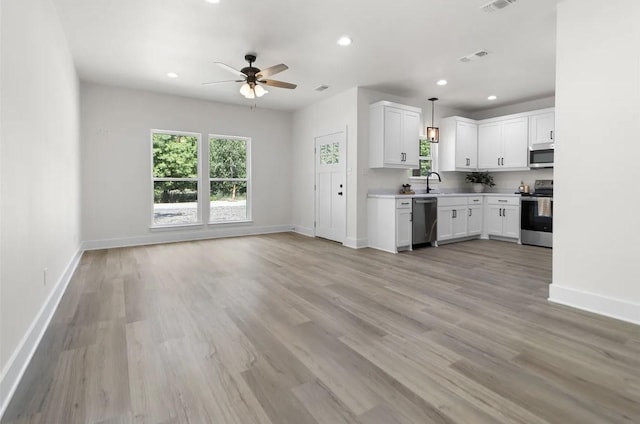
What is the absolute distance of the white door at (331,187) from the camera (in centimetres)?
612

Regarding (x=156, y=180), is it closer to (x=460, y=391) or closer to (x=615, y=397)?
(x=460, y=391)

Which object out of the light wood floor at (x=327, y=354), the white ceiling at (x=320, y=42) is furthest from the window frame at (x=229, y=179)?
the light wood floor at (x=327, y=354)

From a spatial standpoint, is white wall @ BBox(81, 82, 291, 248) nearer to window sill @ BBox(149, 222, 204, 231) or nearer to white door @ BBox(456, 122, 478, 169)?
window sill @ BBox(149, 222, 204, 231)

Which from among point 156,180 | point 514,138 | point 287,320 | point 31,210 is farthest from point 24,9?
point 514,138

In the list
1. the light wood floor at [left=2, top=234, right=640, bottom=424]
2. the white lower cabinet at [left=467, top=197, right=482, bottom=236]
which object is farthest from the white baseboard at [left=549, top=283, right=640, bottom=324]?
the white lower cabinet at [left=467, top=197, right=482, bottom=236]

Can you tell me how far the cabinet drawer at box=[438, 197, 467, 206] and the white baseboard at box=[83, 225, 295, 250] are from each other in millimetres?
3465

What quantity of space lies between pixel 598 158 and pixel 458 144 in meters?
4.20

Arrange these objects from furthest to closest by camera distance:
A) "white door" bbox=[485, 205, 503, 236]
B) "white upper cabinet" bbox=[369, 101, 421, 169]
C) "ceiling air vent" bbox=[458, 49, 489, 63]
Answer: "white door" bbox=[485, 205, 503, 236] < "white upper cabinet" bbox=[369, 101, 421, 169] < "ceiling air vent" bbox=[458, 49, 489, 63]

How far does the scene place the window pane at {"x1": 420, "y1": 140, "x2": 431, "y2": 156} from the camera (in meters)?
6.80

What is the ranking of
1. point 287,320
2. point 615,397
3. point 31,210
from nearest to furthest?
point 615,397, point 31,210, point 287,320

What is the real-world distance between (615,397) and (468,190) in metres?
6.43

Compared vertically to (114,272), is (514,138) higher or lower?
higher

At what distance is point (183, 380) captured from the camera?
179 centimetres

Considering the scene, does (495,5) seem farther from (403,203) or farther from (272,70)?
(403,203)
